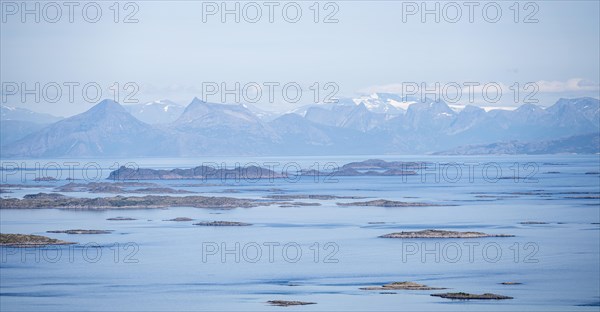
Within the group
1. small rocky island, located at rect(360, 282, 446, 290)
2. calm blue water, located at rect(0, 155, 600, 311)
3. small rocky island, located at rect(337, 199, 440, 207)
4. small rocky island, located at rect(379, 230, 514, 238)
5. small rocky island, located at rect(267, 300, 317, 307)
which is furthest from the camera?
small rocky island, located at rect(337, 199, 440, 207)

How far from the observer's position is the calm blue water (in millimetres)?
45000

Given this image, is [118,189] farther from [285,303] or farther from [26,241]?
[285,303]

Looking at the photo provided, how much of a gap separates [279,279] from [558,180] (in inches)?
4349

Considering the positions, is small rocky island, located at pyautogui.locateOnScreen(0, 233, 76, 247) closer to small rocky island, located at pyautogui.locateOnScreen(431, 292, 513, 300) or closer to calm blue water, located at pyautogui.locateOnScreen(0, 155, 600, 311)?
calm blue water, located at pyautogui.locateOnScreen(0, 155, 600, 311)

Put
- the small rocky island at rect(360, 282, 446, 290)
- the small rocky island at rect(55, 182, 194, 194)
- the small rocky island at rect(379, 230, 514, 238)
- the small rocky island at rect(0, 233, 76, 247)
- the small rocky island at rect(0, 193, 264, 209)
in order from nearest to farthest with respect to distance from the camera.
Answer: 1. the small rocky island at rect(360, 282, 446, 290)
2. the small rocky island at rect(0, 233, 76, 247)
3. the small rocky island at rect(379, 230, 514, 238)
4. the small rocky island at rect(0, 193, 264, 209)
5. the small rocky island at rect(55, 182, 194, 194)

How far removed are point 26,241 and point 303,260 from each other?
64.6 feet

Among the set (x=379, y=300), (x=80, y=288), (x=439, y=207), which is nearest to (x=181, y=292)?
(x=80, y=288)

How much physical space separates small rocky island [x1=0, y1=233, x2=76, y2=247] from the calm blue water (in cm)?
184

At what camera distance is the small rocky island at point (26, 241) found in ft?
214

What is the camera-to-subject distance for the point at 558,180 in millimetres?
154000

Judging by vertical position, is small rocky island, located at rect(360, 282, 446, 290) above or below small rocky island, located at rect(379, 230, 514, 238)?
below

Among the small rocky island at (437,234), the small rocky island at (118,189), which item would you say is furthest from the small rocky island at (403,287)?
the small rocky island at (118,189)

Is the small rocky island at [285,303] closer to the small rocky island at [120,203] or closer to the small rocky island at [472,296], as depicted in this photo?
the small rocky island at [472,296]

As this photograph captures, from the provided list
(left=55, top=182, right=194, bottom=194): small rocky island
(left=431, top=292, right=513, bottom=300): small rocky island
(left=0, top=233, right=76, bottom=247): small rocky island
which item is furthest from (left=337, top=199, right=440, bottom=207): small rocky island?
(left=431, top=292, right=513, bottom=300): small rocky island
